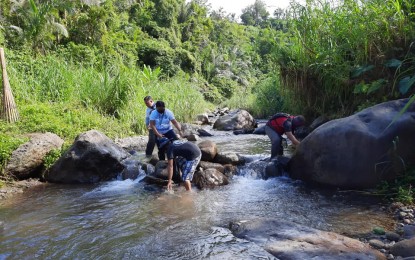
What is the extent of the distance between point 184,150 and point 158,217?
1.67m

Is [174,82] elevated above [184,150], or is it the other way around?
[174,82]

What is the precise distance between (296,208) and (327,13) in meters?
5.34

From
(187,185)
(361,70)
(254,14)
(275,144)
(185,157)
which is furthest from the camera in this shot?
(254,14)

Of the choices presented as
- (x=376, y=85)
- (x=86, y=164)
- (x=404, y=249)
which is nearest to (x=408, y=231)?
(x=404, y=249)

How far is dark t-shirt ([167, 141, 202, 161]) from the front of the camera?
649 cm

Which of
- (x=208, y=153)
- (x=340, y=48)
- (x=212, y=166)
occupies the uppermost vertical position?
(x=340, y=48)

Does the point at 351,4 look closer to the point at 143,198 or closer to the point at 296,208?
the point at 296,208

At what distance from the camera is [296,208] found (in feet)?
17.3

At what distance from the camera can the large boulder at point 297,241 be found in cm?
352

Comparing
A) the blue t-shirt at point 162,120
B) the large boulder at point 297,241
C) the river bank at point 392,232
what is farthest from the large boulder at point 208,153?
the river bank at point 392,232

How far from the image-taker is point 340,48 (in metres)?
7.66

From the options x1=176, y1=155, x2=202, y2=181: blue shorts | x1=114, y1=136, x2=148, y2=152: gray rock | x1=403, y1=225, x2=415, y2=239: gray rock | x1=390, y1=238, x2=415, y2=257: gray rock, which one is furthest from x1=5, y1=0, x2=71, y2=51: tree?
x1=390, y1=238, x2=415, y2=257: gray rock

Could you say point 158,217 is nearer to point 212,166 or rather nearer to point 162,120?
point 212,166

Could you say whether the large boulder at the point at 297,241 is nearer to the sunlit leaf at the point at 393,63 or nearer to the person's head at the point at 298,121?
the person's head at the point at 298,121
